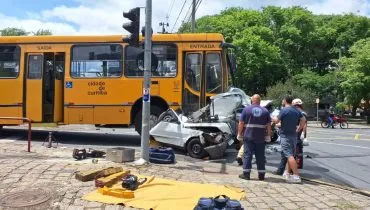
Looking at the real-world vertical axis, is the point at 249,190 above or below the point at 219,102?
below

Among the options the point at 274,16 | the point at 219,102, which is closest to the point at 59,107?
the point at 219,102

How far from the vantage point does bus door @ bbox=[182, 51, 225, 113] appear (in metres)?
15.3

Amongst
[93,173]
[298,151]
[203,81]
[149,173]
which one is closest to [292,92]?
[203,81]

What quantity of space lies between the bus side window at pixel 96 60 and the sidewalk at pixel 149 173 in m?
4.57

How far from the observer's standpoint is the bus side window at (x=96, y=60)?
1566cm

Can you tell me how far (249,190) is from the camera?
8664 mm

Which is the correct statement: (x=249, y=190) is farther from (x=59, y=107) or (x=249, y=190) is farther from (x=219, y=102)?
(x=59, y=107)

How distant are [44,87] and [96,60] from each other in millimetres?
1901

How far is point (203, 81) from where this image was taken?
602 inches

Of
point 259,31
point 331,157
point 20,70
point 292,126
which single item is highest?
point 259,31

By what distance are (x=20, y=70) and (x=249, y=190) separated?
399 inches

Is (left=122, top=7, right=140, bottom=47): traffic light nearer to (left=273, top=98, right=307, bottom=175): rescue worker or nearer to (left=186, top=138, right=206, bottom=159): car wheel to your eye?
(left=186, top=138, right=206, bottom=159): car wheel

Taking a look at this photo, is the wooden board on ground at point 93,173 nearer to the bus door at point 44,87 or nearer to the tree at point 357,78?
the bus door at point 44,87

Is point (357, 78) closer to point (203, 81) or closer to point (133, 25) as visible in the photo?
point (203, 81)
